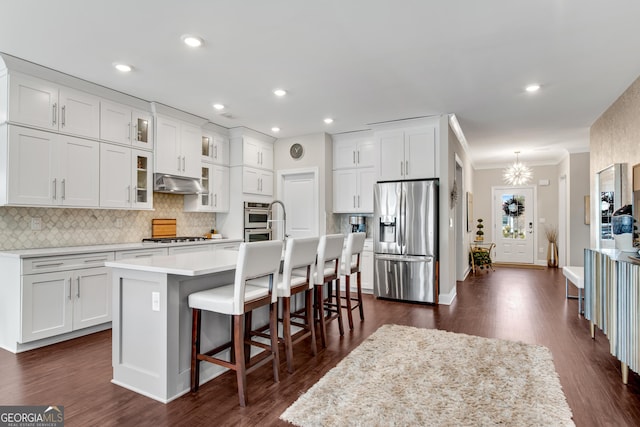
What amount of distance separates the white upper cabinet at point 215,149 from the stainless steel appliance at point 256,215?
2.66ft

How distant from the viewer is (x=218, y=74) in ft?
11.8

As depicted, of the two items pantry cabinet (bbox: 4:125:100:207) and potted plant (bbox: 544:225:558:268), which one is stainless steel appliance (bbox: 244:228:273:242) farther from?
potted plant (bbox: 544:225:558:268)

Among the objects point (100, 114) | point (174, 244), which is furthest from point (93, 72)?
point (174, 244)

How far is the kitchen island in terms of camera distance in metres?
2.31

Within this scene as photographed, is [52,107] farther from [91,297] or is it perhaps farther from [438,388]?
[438,388]

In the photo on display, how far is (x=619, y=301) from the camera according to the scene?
8.68 ft

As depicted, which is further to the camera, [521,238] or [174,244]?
[521,238]

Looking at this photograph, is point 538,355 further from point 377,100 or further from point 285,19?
point 285,19

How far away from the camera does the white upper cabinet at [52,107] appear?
130 inches

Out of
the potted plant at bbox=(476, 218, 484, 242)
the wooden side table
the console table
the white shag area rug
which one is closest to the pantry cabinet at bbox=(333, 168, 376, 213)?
the white shag area rug

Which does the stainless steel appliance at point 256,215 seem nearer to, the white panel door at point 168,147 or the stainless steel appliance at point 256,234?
the stainless steel appliance at point 256,234

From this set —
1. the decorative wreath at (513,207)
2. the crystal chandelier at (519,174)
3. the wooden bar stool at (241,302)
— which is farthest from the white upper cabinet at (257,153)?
the decorative wreath at (513,207)

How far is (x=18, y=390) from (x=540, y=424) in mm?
3384

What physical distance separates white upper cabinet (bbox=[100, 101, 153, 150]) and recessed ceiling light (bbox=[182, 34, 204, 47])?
1.73 m
